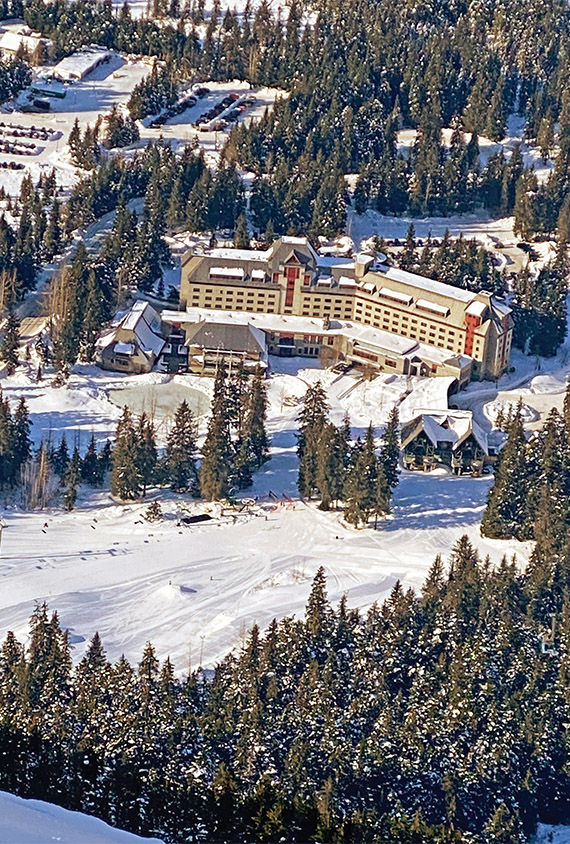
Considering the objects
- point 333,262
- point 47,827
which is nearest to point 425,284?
point 333,262

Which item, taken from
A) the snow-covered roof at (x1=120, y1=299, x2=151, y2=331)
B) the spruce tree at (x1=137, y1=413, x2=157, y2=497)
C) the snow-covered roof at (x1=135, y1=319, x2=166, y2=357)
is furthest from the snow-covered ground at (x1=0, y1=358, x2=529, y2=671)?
the snow-covered roof at (x1=120, y1=299, x2=151, y2=331)

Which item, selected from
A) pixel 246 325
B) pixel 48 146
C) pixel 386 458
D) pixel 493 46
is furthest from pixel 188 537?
pixel 493 46

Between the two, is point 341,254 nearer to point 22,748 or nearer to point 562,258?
point 562,258

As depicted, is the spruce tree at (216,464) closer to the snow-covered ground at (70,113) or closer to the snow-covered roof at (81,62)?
the snow-covered ground at (70,113)

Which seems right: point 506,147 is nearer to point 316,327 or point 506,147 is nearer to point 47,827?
point 316,327

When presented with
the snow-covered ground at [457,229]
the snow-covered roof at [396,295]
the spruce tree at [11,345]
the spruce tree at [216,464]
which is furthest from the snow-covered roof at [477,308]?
the spruce tree at [11,345]

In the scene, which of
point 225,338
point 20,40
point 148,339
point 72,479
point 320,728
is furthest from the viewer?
point 20,40
